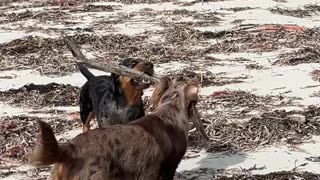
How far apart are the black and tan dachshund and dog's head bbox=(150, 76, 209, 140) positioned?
1.69 ft

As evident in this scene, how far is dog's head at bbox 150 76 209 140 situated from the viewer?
262 inches

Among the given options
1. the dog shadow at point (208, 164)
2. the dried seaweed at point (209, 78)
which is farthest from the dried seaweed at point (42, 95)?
the dog shadow at point (208, 164)

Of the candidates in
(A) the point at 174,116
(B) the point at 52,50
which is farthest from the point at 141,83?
(B) the point at 52,50

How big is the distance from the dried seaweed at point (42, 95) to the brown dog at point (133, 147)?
10.8 feet

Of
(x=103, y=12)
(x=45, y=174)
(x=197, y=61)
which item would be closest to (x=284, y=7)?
(x=103, y=12)

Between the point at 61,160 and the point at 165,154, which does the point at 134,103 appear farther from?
the point at 61,160

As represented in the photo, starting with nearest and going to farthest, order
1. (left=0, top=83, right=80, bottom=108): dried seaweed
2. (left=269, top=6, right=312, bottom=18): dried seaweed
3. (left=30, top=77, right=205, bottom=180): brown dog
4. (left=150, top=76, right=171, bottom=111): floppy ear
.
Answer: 1. (left=30, top=77, right=205, bottom=180): brown dog
2. (left=150, top=76, right=171, bottom=111): floppy ear
3. (left=0, top=83, right=80, bottom=108): dried seaweed
4. (left=269, top=6, right=312, bottom=18): dried seaweed

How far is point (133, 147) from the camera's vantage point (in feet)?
19.5

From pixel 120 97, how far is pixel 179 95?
1.13 meters

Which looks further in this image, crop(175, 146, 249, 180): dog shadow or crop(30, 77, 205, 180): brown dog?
crop(175, 146, 249, 180): dog shadow

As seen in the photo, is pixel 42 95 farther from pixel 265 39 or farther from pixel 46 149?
pixel 46 149

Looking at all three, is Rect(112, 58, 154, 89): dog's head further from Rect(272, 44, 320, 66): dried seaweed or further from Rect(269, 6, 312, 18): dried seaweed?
Rect(269, 6, 312, 18): dried seaweed

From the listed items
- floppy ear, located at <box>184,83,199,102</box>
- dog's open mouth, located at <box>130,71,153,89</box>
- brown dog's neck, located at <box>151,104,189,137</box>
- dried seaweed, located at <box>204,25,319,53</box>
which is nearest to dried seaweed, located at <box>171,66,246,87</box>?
dried seaweed, located at <box>204,25,319,53</box>

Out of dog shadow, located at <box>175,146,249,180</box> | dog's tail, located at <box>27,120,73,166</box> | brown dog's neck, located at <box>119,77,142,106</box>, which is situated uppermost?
dog's tail, located at <box>27,120,73,166</box>
